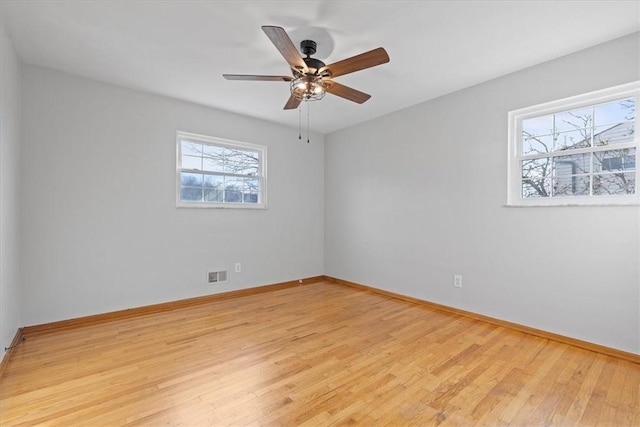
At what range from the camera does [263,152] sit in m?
4.41

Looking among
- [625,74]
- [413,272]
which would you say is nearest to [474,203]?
[413,272]

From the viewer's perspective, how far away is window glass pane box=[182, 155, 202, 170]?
3.69 meters

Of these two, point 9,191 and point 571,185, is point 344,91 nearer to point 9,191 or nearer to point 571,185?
point 571,185

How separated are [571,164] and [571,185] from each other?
0.63 feet

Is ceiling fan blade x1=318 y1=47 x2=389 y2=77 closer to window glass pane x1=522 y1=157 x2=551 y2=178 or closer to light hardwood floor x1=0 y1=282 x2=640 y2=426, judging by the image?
window glass pane x1=522 y1=157 x2=551 y2=178

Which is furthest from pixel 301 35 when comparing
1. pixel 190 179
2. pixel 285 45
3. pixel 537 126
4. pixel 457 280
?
pixel 457 280

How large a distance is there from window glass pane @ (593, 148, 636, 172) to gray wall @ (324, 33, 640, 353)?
353 mm

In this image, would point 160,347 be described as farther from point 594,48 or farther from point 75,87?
point 594,48

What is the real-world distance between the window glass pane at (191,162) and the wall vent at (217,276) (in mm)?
1388

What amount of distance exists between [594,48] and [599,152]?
0.87 metres

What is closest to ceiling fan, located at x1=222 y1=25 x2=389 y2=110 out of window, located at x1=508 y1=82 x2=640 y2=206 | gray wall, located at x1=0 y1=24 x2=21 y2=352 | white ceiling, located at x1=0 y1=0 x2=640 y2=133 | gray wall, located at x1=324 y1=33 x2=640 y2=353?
white ceiling, located at x1=0 y1=0 x2=640 y2=133

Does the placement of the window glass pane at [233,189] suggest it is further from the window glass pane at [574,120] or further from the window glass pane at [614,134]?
the window glass pane at [614,134]

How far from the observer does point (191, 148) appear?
3766mm

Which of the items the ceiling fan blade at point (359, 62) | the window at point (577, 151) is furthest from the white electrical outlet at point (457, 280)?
the ceiling fan blade at point (359, 62)
